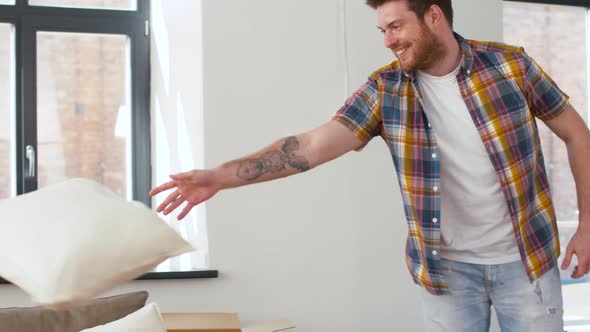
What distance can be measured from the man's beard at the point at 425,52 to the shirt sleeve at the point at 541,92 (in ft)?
0.77

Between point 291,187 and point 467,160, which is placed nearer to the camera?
point 467,160

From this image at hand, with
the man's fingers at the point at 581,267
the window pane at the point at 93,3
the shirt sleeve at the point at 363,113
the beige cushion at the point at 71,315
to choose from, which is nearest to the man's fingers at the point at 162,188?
the shirt sleeve at the point at 363,113

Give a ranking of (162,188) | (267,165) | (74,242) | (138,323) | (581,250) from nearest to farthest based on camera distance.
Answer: (74,242), (162,188), (267,165), (581,250), (138,323)

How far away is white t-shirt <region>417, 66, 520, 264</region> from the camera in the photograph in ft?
7.37

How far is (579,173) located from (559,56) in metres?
2.37

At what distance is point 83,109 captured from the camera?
3.71 meters

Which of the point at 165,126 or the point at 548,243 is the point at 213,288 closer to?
the point at 165,126

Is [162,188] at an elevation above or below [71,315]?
above

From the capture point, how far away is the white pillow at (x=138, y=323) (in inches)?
98.3

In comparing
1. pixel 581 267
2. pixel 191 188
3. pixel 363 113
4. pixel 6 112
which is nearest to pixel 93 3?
pixel 6 112

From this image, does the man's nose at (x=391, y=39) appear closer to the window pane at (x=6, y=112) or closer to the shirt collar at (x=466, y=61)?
the shirt collar at (x=466, y=61)

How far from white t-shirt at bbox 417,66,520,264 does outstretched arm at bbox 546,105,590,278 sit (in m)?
0.18

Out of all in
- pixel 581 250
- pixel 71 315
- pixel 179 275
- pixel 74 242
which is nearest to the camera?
pixel 74 242

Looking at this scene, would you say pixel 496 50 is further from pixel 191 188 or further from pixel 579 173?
pixel 191 188
